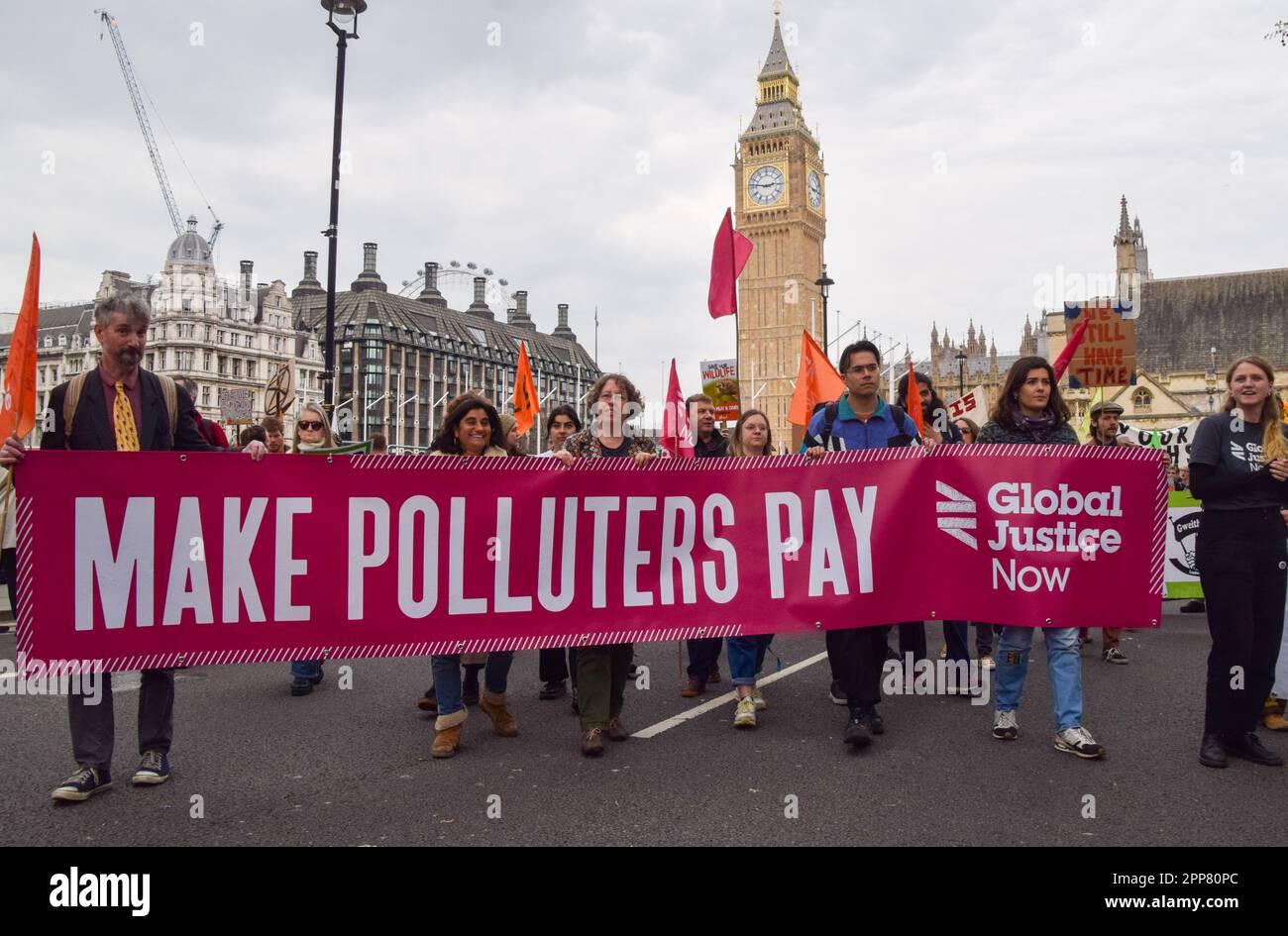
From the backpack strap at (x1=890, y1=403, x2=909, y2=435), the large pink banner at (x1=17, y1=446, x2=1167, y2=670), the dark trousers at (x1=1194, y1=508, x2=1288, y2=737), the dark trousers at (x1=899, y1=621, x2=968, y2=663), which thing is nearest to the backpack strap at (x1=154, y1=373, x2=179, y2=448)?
the large pink banner at (x1=17, y1=446, x2=1167, y2=670)

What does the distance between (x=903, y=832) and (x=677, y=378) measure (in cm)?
348

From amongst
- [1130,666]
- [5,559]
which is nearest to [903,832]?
[1130,666]

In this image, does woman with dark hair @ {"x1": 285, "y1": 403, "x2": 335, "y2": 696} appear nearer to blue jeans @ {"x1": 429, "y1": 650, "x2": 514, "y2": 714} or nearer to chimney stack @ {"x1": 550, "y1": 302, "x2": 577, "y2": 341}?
blue jeans @ {"x1": 429, "y1": 650, "x2": 514, "y2": 714}

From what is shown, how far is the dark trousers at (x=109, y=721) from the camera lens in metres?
4.48

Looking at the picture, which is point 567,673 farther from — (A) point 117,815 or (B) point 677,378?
(A) point 117,815

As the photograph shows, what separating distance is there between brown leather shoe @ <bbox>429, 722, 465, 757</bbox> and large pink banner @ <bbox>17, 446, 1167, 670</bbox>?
50 cm

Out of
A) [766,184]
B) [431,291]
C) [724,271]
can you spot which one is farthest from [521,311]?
[724,271]

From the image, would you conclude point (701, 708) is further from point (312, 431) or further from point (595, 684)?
point (312, 431)

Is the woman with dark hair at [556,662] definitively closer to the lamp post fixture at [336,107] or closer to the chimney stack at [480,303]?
the lamp post fixture at [336,107]

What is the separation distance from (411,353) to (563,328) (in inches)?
2026

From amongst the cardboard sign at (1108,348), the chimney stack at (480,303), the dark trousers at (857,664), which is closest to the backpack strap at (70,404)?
the dark trousers at (857,664)

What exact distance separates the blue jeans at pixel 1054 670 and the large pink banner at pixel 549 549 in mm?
102

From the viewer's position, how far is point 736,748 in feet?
17.4

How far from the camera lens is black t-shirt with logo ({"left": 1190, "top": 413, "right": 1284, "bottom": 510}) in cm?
493
